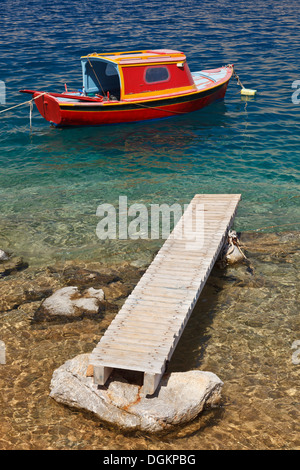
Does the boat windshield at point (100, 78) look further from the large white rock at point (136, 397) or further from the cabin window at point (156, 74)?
the large white rock at point (136, 397)

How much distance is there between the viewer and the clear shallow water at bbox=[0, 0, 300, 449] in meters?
8.03

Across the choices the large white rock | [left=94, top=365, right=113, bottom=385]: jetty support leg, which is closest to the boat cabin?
the large white rock

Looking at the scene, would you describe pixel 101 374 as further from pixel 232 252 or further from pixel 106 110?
pixel 106 110

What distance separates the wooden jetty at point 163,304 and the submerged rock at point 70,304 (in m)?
1.30

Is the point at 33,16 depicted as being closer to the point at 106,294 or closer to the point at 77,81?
the point at 77,81

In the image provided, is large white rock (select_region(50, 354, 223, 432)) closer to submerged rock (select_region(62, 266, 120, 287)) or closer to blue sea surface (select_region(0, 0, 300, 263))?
submerged rock (select_region(62, 266, 120, 287))

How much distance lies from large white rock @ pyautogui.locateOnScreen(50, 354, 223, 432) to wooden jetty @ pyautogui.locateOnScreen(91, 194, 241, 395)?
217 mm

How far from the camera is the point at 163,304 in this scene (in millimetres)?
9148

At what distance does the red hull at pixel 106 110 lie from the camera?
20.2 meters

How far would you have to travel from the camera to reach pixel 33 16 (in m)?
42.3

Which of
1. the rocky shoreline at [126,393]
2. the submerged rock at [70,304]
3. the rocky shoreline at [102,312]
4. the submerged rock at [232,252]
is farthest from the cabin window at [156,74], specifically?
the rocky shoreline at [126,393]

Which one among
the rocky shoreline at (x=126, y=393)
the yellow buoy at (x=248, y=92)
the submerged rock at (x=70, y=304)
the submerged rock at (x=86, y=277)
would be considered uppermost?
the yellow buoy at (x=248, y=92)

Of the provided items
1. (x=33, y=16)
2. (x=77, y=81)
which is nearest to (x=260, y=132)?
(x=77, y=81)
